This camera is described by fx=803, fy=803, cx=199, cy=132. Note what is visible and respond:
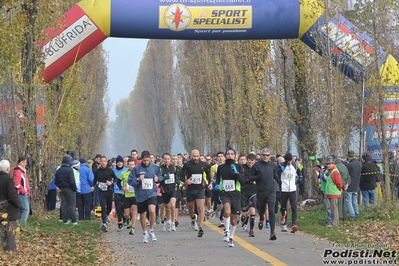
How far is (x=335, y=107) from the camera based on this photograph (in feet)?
70.8

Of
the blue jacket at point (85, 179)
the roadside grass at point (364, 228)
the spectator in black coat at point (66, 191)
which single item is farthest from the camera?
the blue jacket at point (85, 179)

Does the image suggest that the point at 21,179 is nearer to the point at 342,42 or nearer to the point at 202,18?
the point at 202,18

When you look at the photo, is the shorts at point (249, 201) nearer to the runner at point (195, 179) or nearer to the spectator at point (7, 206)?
the runner at point (195, 179)

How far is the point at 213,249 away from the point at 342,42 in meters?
9.39

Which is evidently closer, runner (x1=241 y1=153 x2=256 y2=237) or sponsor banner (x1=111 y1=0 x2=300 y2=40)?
runner (x1=241 y1=153 x2=256 y2=237)

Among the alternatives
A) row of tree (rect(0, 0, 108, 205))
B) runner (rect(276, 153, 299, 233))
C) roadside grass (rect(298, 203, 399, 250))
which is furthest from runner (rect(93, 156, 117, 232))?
roadside grass (rect(298, 203, 399, 250))

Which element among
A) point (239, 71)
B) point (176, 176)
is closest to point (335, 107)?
point (176, 176)

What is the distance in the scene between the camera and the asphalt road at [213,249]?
1279 cm

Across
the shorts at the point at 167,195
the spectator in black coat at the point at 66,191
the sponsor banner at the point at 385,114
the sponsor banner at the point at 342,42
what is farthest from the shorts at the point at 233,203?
the sponsor banner at the point at 342,42

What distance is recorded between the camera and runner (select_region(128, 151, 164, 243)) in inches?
651

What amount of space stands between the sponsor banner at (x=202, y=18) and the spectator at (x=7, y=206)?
9040 mm

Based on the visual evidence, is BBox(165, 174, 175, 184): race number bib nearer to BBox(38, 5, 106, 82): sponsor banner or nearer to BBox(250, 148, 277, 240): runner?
BBox(250, 148, 277, 240): runner

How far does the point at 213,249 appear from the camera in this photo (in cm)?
1472

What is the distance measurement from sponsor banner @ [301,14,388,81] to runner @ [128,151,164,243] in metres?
7.19
